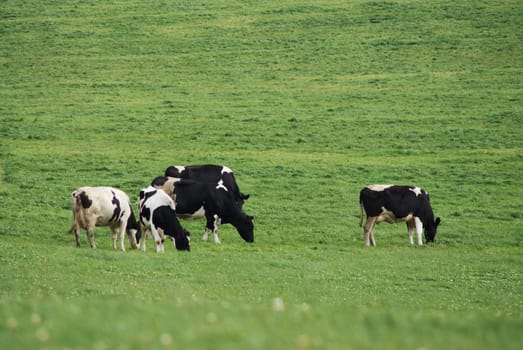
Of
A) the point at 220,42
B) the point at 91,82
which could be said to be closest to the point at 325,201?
the point at 91,82

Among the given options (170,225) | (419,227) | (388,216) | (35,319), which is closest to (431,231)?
(419,227)

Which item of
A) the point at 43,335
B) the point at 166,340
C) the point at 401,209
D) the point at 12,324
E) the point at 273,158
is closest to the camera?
the point at 166,340

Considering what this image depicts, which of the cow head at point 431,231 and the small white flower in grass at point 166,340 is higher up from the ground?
the small white flower in grass at point 166,340

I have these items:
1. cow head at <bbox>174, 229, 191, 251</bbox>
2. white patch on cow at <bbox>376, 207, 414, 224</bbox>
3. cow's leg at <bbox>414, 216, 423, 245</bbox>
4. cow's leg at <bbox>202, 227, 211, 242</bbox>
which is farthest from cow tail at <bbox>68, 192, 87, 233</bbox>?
cow's leg at <bbox>414, 216, 423, 245</bbox>

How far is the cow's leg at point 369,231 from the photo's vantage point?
2728 centimetres

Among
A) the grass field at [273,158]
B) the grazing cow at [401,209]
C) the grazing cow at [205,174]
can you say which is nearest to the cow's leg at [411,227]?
the grazing cow at [401,209]

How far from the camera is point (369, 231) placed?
89.8 ft

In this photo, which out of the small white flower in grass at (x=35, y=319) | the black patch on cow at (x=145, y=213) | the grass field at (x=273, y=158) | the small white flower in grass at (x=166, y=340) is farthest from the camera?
the black patch on cow at (x=145, y=213)

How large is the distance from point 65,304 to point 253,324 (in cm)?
291

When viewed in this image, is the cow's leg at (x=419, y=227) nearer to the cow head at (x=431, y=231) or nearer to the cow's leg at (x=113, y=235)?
the cow head at (x=431, y=231)

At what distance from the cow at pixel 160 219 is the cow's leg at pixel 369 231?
5.73 meters

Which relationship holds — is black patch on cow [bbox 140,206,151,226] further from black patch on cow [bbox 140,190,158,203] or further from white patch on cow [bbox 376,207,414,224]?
white patch on cow [bbox 376,207,414,224]

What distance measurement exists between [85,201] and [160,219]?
2182 millimetres

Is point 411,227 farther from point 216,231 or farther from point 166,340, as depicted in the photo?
point 166,340
